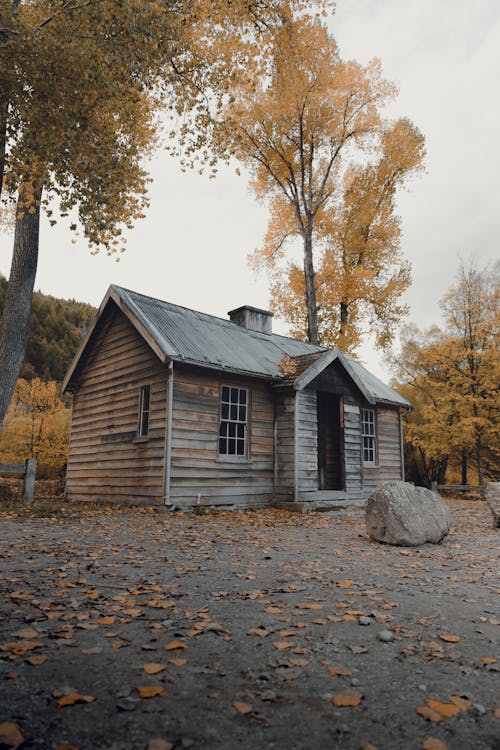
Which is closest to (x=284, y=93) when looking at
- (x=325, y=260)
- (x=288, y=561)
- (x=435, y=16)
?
(x=325, y=260)

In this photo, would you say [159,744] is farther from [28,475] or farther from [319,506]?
[319,506]

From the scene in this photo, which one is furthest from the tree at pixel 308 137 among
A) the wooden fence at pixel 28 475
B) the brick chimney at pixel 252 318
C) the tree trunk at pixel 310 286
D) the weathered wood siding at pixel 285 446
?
the wooden fence at pixel 28 475

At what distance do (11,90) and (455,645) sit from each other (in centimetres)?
890

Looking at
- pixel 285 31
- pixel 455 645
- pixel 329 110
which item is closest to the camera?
pixel 455 645

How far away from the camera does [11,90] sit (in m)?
6.99

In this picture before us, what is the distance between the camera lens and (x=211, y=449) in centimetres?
1248

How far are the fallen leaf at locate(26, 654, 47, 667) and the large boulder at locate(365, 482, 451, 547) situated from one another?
20.7 feet

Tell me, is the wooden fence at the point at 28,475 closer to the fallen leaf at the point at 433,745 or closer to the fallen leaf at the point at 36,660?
the fallen leaf at the point at 36,660

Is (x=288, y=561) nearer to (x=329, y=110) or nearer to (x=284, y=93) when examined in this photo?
(x=284, y=93)

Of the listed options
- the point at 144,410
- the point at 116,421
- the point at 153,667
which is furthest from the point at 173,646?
the point at 116,421

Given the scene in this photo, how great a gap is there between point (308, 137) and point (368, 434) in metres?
14.7

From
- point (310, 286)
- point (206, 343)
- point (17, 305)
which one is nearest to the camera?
point (17, 305)

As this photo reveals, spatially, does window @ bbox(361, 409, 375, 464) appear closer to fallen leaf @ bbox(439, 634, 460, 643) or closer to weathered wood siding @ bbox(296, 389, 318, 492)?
weathered wood siding @ bbox(296, 389, 318, 492)

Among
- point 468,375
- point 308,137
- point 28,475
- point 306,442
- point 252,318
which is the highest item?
point 308,137
